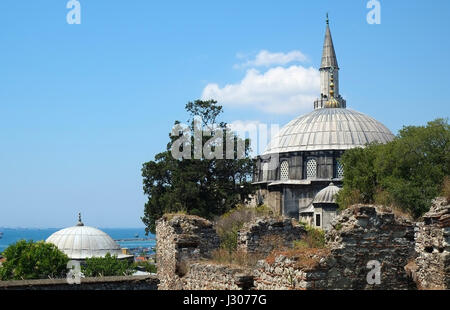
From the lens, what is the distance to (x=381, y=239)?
9.03 metres

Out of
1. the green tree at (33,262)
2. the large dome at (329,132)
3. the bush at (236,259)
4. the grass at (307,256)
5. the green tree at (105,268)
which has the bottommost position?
the green tree at (105,268)

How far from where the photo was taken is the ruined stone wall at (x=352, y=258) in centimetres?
858

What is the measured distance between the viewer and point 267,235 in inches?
559

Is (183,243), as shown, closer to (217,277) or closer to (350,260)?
(217,277)

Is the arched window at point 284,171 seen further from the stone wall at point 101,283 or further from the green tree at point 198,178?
the stone wall at point 101,283

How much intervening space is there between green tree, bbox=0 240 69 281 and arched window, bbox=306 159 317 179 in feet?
101

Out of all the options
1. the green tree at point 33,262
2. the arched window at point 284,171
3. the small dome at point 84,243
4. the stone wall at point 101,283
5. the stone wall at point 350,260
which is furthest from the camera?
the arched window at point 284,171

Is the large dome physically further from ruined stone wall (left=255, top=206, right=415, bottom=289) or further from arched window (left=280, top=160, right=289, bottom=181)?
ruined stone wall (left=255, top=206, right=415, bottom=289)

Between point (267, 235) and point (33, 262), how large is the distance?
25588mm

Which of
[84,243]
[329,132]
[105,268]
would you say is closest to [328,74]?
[329,132]

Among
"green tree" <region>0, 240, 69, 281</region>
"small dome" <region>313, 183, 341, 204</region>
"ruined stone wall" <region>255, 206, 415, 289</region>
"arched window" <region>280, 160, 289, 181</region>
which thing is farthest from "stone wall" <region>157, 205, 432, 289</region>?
"arched window" <region>280, 160, 289, 181</region>

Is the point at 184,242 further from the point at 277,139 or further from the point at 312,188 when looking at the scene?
the point at 277,139

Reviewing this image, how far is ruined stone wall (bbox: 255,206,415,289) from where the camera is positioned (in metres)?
8.58

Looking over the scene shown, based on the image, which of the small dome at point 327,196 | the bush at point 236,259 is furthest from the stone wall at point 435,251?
the small dome at point 327,196
